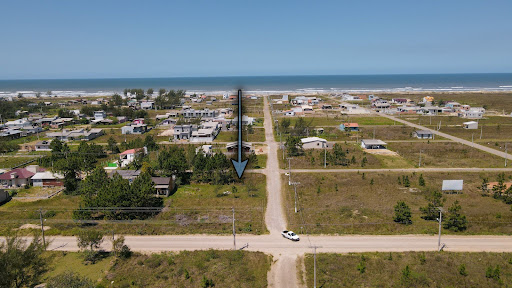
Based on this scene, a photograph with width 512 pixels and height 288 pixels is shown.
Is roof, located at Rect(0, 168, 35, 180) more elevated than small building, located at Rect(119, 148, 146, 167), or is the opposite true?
small building, located at Rect(119, 148, 146, 167)

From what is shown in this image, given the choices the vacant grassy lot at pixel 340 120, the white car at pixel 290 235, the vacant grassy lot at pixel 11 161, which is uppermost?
the vacant grassy lot at pixel 340 120

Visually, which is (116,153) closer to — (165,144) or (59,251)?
(165,144)

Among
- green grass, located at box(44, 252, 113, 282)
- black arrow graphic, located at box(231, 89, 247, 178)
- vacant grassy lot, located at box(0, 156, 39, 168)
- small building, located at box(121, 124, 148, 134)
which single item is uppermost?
black arrow graphic, located at box(231, 89, 247, 178)

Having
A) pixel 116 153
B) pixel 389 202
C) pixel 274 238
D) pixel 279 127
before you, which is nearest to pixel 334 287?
pixel 274 238

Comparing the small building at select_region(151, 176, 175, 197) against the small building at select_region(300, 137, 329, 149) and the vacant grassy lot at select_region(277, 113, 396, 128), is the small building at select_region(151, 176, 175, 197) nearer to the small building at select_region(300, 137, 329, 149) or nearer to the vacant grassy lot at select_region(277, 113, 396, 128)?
the small building at select_region(300, 137, 329, 149)

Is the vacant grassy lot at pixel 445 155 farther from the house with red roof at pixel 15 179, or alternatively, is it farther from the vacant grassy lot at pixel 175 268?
the house with red roof at pixel 15 179

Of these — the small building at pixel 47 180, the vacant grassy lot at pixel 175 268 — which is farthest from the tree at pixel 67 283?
the small building at pixel 47 180

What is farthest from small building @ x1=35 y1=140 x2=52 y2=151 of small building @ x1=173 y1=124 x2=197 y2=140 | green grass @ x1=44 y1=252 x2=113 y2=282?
green grass @ x1=44 y1=252 x2=113 y2=282
